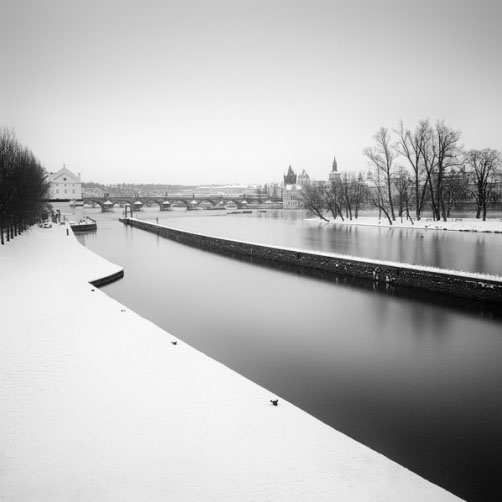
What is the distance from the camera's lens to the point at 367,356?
9516 millimetres

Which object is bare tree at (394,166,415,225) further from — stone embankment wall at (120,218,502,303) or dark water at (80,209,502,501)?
dark water at (80,209,502,501)

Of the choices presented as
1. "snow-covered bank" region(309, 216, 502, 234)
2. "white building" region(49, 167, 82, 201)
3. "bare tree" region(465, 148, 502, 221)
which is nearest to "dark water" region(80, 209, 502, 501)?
"snow-covered bank" region(309, 216, 502, 234)

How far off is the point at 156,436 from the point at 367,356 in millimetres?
5934

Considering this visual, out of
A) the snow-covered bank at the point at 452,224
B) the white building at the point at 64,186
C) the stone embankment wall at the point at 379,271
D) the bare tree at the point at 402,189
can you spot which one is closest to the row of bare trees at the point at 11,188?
the stone embankment wall at the point at 379,271

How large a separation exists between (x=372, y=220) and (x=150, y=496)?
45914mm

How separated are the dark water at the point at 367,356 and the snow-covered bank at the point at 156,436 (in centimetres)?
124

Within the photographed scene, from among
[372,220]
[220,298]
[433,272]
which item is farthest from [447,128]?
[220,298]

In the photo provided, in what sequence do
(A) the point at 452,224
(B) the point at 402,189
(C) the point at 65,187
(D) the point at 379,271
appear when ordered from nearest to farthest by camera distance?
(D) the point at 379,271 < (A) the point at 452,224 < (B) the point at 402,189 < (C) the point at 65,187

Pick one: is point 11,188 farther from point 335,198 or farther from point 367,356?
point 335,198

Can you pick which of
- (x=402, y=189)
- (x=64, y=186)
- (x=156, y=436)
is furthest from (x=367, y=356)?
(x=64, y=186)

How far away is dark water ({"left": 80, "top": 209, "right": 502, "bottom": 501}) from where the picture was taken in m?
6.02

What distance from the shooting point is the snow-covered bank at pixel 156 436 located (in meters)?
4.23

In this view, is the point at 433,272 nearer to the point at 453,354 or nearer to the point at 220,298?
the point at 453,354

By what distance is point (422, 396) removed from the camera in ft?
24.5
